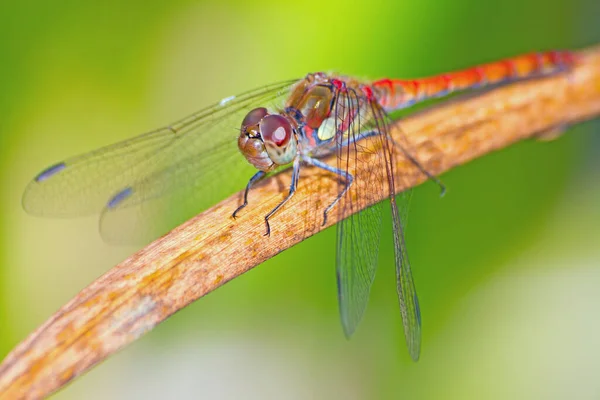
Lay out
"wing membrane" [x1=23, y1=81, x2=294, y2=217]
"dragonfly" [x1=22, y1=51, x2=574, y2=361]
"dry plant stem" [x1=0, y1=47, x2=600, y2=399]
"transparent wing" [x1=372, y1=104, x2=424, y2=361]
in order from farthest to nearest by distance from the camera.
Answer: "wing membrane" [x1=23, y1=81, x2=294, y2=217] → "dragonfly" [x1=22, y1=51, x2=574, y2=361] → "transparent wing" [x1=372, y1=104, x2=424, y2=361] → "dry plant stem" [x1=0, y1=47, x2=600, y2=399]

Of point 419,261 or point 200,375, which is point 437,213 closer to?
point 419,261

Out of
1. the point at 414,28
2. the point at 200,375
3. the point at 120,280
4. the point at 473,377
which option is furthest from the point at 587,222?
the point at 120,280

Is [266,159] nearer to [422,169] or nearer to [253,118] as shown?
[253,118]

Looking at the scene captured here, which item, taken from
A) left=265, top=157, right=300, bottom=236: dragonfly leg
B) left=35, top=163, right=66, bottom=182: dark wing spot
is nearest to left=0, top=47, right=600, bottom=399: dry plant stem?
left=265, top=157, right=300, bottom=236: dragonfly leg

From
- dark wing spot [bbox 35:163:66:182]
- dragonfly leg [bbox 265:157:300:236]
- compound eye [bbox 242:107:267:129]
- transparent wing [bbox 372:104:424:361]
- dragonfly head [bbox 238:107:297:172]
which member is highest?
dark wing spot [bbox 35:163:66:182]

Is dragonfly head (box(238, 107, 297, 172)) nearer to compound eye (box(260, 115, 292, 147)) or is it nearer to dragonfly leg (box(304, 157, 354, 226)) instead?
compound eye (box(260, 115, 292, 147))

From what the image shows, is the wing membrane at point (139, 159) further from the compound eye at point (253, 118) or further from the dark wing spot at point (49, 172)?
the compound eye at point (253, 118)
